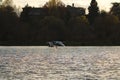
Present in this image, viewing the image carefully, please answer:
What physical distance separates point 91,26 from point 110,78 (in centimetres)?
11797

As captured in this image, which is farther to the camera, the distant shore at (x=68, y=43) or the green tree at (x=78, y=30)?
the green tree at (x=78, y=30)

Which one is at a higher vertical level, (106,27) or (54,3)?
(54,3)

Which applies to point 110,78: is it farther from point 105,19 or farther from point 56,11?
point 56,11

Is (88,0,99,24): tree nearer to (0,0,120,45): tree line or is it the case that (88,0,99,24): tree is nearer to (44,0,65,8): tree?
(44,0,65,8): tree

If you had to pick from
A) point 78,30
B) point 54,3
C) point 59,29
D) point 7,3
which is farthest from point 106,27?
point 7,3

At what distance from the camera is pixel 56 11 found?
559 ft

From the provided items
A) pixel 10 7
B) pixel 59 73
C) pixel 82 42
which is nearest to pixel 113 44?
pixel 82 42

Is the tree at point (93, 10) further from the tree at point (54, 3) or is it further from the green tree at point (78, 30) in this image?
the green tree at point (78, 30)

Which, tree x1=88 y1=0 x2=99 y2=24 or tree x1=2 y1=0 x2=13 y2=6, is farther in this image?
tree x1=88 y1=0 x2=99 y2=24

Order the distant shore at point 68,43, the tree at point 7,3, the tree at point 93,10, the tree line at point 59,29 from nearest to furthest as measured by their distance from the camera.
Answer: the distant shore at point 68,43
the tree line at point 59,29
the tree at point 7,3
the tree at point 93,10

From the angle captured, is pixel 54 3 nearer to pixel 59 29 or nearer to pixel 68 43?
pixel 59 29

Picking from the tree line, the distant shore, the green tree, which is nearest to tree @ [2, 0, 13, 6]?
the tree line

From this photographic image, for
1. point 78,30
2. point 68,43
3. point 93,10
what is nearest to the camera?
point 68,43

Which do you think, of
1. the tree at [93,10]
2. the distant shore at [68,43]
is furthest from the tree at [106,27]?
the tree at [93,10]
